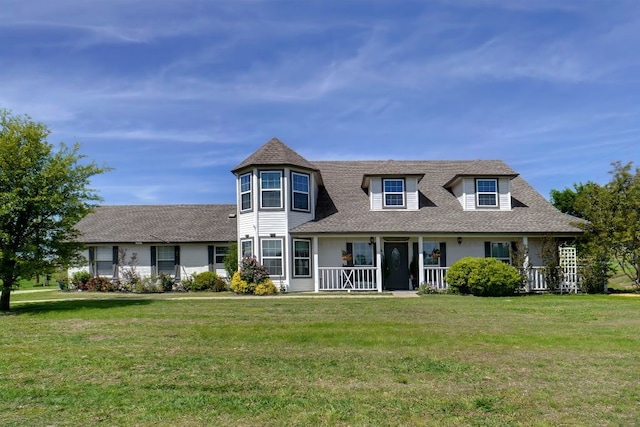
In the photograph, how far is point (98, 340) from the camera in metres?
9.74

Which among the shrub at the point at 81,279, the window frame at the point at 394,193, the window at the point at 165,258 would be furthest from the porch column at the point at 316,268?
the shrub at the point at 81,279

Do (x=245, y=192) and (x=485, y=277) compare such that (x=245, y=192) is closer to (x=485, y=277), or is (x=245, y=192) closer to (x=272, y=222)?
(x=272, y=222)

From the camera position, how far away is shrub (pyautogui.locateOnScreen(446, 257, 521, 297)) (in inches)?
761

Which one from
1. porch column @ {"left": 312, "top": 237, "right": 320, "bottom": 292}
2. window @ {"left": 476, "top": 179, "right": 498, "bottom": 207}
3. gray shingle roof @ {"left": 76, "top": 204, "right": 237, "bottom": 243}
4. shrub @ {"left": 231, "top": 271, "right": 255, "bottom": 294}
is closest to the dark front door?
porch column @ {"left": 312, "top": 237, "right": 320, "bottom": 292}

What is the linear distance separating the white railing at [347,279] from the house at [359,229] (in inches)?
2.3

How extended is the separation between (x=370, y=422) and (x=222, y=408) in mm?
1665

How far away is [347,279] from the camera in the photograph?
22219 millimetres

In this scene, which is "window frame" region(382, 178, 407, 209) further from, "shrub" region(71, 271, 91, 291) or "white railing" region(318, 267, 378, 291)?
"shrub" region(71, 271, 91, 291)

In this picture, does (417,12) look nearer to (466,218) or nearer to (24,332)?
(466,218)

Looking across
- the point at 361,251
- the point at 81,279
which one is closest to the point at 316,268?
the point at 361,251

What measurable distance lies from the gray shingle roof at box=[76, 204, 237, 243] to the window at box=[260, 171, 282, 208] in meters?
4.47

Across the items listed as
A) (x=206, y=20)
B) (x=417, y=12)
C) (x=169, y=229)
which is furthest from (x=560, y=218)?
(x=169, y=229)

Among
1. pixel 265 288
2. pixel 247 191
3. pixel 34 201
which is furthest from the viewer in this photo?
pixel 247 191

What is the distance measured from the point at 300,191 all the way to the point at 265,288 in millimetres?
4798
